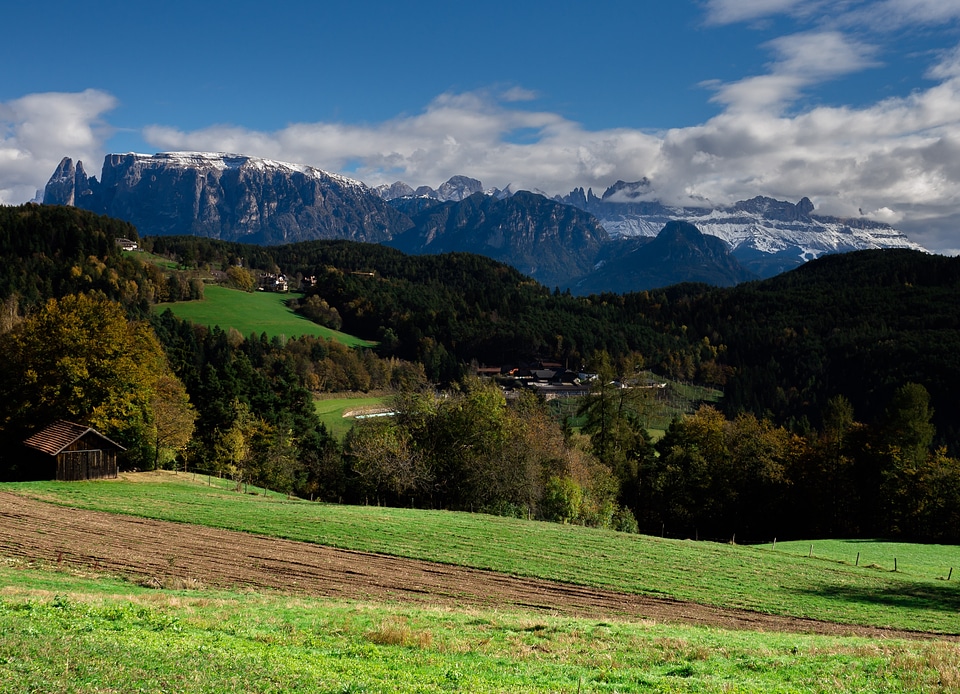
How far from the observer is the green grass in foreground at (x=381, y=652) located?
1245cm

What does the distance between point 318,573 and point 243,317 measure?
160923 mm

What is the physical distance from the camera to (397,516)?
44.3 metres

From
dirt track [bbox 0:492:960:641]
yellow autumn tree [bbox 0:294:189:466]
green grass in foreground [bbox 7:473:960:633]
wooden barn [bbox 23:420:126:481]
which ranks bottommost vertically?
green grass in foreground [bbox 7:473:960:633]

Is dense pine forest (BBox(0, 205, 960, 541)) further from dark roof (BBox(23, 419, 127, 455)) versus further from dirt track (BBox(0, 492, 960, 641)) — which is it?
dirt track (BBox(0, 492, 960, 641))

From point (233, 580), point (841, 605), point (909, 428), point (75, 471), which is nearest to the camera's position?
point (233, 580)

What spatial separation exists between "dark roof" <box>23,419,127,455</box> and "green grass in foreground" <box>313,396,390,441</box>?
48.0m

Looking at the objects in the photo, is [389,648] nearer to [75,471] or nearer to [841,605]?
[841,605]

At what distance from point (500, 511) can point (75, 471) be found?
31.8 meters

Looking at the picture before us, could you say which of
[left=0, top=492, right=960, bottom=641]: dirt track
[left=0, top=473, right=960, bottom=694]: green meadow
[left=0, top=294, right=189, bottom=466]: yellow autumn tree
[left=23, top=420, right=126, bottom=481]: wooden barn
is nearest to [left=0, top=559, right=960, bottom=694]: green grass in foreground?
[left=0, top=473, right=960, bottom=694]: green meadow

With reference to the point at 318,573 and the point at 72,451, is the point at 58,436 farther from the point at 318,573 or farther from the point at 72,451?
the point at 318,573

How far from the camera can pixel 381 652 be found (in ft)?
50.7

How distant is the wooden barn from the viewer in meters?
49.8

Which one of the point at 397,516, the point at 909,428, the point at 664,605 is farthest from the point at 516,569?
the point at 909,428

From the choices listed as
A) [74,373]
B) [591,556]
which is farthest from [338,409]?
[591,556]
